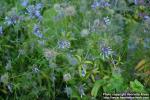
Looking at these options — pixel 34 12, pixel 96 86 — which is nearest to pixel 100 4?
pixel 34 12

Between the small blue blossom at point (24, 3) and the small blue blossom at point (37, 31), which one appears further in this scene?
the small blue blossom at point (24, 3)

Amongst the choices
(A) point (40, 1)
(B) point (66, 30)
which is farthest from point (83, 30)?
(A) point (40, 1)

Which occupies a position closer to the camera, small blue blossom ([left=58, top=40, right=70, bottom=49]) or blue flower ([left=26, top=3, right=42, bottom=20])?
small blue blossom ([left=58, top=40, right=70, bottom=49])

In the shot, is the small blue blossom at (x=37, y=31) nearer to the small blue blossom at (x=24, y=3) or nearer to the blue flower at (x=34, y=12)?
the blue flower at (x=34, y=12)

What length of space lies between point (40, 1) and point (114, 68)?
32.5 inches

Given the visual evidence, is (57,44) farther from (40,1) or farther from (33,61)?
(40,1)

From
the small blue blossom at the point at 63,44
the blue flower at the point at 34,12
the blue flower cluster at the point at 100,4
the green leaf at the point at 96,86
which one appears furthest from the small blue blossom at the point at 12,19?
the green leaf at the point at 96,86

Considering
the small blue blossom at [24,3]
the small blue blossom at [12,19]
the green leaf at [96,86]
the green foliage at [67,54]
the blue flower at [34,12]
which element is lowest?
the green leaf at [96,86]

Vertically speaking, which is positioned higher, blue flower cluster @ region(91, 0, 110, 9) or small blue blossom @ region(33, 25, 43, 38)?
blue flower cluster @ region(91, 0, 110, 9)

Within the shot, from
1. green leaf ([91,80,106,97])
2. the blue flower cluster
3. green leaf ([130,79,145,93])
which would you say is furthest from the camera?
the blue flower cluster

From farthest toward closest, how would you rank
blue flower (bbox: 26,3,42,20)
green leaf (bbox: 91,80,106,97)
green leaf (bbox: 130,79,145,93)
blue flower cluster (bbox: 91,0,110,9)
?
blue flower cluster (bbox: 91,0,110,9)
blue flower (bbox: 26,3,42,20)
green leaf (bbox: 91,80,106,97)
green leaf (bbox: 130,79,145,93)

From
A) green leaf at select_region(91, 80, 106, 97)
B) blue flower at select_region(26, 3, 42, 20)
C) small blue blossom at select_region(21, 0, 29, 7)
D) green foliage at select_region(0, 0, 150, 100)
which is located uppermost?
small blue blossom at select_region(21, 0, 29, 7)

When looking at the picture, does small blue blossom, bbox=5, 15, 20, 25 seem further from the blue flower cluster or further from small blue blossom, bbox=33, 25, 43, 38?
the blue flower cluster

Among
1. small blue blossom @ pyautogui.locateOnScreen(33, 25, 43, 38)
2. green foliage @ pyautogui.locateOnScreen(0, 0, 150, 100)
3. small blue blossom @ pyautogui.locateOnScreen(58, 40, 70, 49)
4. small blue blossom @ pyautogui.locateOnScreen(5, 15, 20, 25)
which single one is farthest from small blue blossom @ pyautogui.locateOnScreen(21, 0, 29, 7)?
small blue blossom @ pyautogui.locateOnScreen(58, 40, 70, 49)
